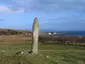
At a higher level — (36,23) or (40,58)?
(36,23)

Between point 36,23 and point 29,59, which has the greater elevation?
point 36,23

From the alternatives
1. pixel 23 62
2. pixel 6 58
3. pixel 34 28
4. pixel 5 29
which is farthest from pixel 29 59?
pixel 5 29

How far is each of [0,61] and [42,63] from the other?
3.23m

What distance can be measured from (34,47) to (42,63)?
3385 millimetres

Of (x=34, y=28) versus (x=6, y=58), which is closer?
(x=6, y=58)

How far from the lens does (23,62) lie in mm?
20438

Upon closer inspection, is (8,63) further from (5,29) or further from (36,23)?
(5,29)

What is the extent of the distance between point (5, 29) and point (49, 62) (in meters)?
75.7

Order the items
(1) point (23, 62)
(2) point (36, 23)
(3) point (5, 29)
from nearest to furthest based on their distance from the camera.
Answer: (1) point (23, 62) → (2) point (36, 23) → (3) point (5, 29)

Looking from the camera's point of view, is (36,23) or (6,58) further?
(36,23)

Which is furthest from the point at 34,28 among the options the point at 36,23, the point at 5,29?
the point at 5,29

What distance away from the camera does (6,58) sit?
21.5 meters

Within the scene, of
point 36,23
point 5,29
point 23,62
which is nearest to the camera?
point 23,62

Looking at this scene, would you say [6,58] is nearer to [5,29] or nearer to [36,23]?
[36,23]
